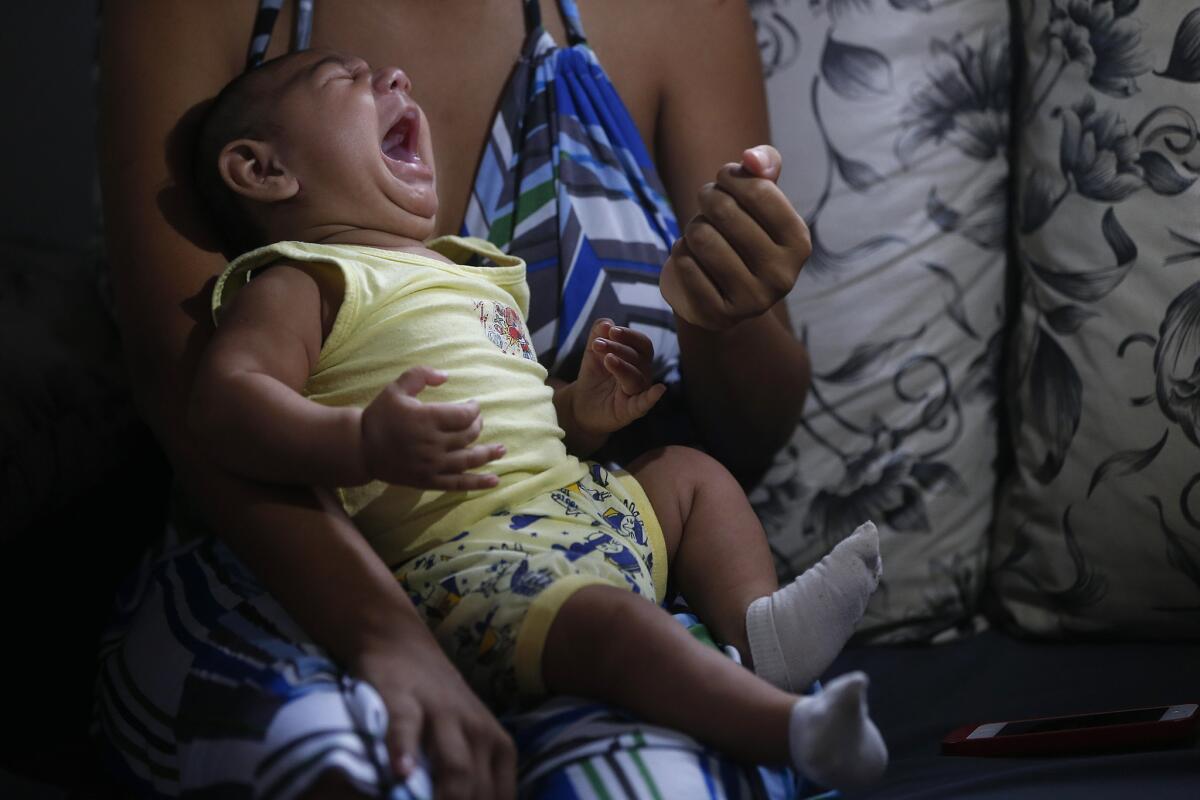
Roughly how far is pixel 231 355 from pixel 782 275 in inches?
13.9

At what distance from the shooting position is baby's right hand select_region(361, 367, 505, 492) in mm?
597

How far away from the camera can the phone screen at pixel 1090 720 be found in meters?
0.75

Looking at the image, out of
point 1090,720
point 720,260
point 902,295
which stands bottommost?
point 1090,720

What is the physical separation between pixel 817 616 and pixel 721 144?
0.48 meters

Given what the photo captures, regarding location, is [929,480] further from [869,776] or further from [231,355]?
[231,355]

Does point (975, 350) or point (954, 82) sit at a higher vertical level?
point (954, 82)

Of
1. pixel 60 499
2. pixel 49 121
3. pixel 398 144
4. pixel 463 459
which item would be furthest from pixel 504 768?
pixel 49 121

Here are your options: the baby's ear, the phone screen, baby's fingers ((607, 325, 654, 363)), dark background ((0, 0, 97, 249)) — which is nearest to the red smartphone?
the phone screen

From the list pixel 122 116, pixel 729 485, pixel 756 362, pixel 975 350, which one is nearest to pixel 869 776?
pixel 729 485

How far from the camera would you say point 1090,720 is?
760 mm

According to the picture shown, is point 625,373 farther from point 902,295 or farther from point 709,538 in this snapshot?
point 902,295

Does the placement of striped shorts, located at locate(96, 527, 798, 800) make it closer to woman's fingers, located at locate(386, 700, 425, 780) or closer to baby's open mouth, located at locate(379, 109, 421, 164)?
woman's fingers, located at locate(386, 700, 425, 780)

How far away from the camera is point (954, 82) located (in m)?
1.08

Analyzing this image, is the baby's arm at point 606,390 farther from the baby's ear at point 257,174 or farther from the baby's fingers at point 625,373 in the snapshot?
the baby's ear at point 257,174
